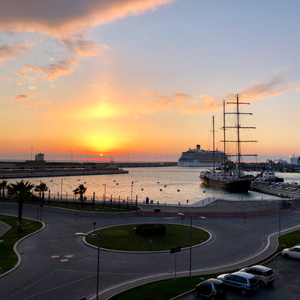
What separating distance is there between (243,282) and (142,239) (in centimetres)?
1311

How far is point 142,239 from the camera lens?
90.4 feet

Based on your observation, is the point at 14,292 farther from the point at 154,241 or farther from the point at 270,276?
the point at 270,276

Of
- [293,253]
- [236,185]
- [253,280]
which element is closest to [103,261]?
[253,280]

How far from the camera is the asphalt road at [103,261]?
16656 mm

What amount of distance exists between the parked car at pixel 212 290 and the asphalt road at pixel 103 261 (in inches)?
135

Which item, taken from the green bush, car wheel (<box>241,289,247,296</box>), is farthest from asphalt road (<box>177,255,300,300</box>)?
the green bush

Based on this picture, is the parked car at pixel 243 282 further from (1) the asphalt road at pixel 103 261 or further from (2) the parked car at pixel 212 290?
(1) the asphalt road at pixel 103 261

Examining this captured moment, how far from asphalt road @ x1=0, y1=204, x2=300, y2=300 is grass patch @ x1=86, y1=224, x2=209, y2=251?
125 cm

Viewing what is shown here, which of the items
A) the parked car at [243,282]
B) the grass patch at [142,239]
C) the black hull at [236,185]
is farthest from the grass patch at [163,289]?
the black hull at [236,185]

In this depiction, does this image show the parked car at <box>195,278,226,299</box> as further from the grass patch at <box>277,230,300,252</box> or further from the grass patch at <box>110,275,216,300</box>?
the grass patch at <box>277,230,300,252</box>

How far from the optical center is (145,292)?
1608 centimetres

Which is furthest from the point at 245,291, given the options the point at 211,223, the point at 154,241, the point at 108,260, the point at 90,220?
the point at 90,220

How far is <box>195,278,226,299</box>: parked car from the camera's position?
50.0 ft

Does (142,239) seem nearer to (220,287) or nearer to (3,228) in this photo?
(220,287)
